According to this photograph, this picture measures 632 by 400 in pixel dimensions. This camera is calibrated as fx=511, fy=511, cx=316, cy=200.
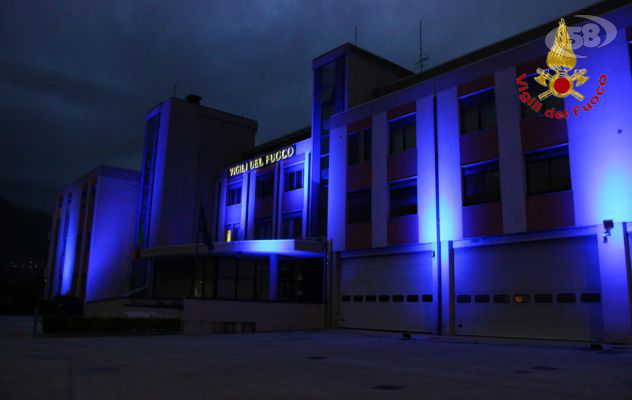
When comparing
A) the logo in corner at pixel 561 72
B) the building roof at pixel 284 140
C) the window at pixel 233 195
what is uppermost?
the building roof at pixel 284 140

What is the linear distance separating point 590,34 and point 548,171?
20.0ft

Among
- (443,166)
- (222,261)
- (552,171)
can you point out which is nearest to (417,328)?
(443,166)

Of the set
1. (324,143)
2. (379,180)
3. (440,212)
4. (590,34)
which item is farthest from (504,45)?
(324,143)

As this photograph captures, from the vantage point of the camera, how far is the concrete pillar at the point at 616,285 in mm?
18828

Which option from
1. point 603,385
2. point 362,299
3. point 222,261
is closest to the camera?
point 603,385

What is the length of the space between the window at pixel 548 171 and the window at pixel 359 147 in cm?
1002

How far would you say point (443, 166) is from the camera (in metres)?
26.0

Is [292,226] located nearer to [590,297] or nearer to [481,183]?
[481,183]

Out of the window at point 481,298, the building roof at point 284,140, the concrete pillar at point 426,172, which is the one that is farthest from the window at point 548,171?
the building roof at point 284,140

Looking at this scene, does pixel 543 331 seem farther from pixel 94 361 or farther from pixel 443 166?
pixel 94 361

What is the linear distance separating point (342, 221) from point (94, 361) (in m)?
19.2

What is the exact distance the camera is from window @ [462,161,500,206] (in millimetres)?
24031

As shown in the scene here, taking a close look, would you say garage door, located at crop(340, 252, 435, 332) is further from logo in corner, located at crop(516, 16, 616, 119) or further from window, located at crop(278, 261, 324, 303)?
logo in corner, located at crop(516, 16, 616, 119)

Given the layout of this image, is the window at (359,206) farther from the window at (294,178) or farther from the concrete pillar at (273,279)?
the window at (294,178)
